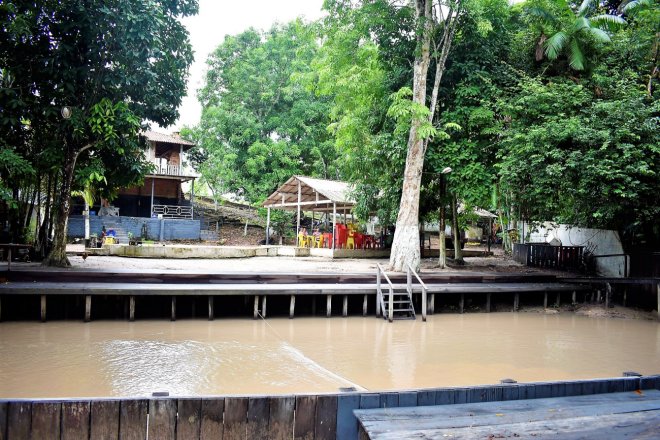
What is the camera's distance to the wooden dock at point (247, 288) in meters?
10.8

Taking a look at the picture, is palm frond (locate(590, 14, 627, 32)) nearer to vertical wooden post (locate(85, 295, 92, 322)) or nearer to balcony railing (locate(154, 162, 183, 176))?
vertical wooden post (locate(85, 295, 92, 322))

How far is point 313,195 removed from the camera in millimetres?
26625

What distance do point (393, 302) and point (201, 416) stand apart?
30.2 ft

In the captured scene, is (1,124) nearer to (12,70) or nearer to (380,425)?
(12,70)

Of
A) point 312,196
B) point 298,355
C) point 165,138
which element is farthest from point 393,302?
point 165,138

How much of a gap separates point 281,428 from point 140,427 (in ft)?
3.42

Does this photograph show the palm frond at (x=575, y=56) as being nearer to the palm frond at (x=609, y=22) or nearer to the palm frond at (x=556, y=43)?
the palm frond at (x=556, y=43)

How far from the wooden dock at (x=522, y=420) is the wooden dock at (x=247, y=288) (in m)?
8.13

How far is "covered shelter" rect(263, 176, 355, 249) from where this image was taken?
77.2ft

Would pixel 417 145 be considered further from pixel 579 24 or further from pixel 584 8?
pixel 584 8

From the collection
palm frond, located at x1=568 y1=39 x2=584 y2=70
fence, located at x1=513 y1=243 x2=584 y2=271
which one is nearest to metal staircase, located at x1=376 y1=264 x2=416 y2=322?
palm frond, located at x1=568 y1=39 x2=584 y2=70

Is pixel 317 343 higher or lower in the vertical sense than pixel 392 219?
lower

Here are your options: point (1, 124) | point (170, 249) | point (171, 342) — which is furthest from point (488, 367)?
point (170, 249)

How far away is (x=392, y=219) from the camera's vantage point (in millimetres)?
20141
